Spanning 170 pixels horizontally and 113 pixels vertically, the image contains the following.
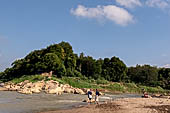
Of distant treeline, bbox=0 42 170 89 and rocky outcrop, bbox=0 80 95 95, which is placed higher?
distant treeline, bbox=0 42 170 89

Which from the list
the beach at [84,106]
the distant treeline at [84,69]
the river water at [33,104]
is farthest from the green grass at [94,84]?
the beach at [84,106]

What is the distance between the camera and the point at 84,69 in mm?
84188

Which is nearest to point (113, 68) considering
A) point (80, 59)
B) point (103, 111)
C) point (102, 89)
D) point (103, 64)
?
point (103, 64)

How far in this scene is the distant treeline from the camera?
68.3 m

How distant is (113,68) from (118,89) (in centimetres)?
1808

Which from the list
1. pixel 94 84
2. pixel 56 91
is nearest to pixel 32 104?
pixel 56 91

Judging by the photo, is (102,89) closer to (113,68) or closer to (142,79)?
(113,68)

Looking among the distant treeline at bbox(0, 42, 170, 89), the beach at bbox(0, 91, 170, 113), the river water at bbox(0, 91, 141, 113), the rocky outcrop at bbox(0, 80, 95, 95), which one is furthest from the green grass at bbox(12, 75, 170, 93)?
the beach at bbox(0, 91, 170, 113)

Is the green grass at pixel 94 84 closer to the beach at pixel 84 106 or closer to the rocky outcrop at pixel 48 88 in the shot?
the rocky outcrop at pixel 48 88

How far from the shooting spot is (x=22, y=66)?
76562mm

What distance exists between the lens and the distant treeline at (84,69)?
6830cm

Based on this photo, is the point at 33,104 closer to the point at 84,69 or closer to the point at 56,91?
the point at 56,91

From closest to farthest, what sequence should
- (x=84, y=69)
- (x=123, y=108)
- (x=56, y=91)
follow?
(x=123, y=108)
(x=56, y=91)
(x=84, y=69)

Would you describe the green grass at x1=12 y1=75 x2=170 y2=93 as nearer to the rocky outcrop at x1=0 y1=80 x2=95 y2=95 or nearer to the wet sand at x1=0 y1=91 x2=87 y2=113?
the rocky outcrop at x1=0 y1=80 x2=95 y2=95
